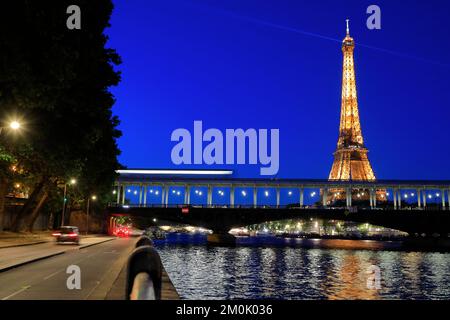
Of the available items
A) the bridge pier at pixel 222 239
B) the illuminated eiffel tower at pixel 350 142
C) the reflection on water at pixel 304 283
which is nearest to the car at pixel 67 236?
the reflection on water at pixel 304 283

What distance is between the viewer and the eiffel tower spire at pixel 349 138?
173 meters

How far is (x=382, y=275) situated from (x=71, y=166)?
27.9m

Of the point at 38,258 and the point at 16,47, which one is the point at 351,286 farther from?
the point at 16,47

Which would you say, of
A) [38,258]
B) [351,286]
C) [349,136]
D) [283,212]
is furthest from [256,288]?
[349,136]

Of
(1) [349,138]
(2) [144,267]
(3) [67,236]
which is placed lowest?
(3) [67,236]

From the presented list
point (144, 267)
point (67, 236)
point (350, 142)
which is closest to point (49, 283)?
point (144, 267)

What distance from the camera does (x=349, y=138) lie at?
176 m

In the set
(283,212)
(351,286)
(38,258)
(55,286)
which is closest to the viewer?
(55,286)

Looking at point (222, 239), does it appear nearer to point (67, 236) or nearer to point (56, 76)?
point (67, 236)

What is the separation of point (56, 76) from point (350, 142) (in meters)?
158

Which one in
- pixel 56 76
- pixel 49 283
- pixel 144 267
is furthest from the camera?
pixel 56 76

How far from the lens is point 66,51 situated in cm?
2559
